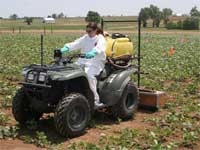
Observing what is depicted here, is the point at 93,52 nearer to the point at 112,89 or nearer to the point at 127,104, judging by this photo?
the point at 112,89

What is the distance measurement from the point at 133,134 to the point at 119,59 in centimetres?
181

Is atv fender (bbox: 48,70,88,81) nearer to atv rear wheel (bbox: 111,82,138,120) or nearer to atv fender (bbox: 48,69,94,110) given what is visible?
atv fender (bbox: 48,69,94,110)

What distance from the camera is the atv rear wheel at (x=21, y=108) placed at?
283 inches

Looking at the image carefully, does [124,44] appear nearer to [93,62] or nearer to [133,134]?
[93,62]

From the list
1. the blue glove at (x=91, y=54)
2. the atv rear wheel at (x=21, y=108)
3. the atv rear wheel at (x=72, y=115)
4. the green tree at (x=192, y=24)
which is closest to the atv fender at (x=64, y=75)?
the atv rear wheel at (x=72, y=115)

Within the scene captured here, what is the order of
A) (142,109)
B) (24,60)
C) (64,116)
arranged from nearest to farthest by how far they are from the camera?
1. (64,116)
2. (142,109)
3. (24,60)

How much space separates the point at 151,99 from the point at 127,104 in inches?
32.5

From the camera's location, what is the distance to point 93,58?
24.6 ft

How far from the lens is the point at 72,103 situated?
6.77m

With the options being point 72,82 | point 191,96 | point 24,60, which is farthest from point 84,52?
point 24,60

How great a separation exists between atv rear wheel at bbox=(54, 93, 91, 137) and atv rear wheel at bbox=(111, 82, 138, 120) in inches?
38.4

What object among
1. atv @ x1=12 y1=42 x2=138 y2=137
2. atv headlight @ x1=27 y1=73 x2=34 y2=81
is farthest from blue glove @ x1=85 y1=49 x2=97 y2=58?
atv headlight @ x1=27 y1=73 x2=34 y2=81

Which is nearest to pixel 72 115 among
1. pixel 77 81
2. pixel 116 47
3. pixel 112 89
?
pixel 77 81

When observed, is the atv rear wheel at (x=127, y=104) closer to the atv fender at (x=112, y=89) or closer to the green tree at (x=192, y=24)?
the atv fender at (x=112, y=89)
